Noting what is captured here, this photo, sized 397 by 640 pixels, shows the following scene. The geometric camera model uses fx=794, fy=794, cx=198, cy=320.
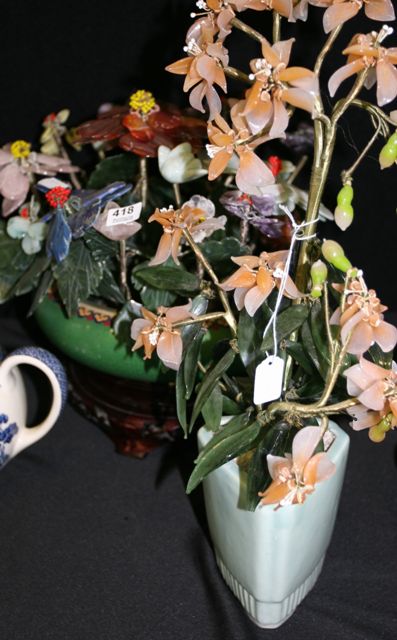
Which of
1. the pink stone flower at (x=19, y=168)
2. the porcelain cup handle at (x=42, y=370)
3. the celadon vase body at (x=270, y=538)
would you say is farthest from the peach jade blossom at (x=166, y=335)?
the pink stone flower at (x=19, y=168)

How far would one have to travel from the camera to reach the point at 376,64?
0.57m

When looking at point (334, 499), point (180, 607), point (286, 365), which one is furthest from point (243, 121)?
point (180, 607)

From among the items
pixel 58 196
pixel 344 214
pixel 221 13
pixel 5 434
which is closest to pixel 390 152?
pixel 344 214

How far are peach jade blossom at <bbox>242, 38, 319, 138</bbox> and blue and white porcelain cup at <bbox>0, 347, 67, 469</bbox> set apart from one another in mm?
402

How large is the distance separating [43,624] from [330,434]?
343mm

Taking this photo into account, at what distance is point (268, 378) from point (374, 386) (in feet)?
0.28

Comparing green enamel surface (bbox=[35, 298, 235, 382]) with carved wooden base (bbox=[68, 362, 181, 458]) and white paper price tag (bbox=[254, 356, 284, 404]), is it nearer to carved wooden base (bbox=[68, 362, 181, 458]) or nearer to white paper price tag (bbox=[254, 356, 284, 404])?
carved wooden base (bbox=[68, 362, 181, 458])

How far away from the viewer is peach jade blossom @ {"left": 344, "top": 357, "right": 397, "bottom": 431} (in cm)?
58

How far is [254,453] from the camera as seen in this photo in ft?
2.19

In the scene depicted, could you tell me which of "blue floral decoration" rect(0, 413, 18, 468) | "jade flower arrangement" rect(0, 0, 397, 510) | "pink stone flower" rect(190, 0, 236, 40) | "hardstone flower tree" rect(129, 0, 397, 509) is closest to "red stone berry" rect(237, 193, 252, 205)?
"jade flower arrangement" rect(0, 0, 397, 510)

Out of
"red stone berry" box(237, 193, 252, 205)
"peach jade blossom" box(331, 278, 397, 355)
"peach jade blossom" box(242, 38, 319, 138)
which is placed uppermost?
"peach jade blossom" box(242, 38, 319, 138)

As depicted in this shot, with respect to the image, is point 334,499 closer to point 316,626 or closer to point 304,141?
point 316,626

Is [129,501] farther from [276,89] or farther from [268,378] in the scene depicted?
[276,89]

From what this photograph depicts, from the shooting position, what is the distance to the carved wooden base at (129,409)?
95 centimetres
